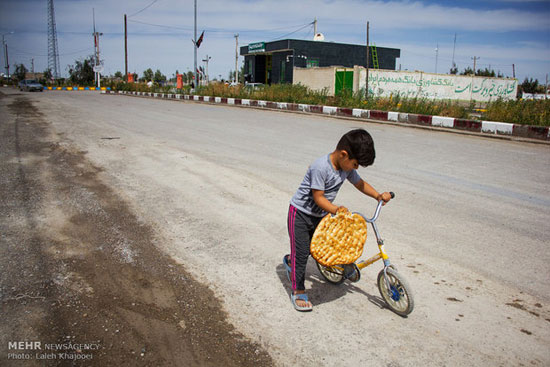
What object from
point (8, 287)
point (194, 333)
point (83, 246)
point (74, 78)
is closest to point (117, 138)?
point (83, 246)

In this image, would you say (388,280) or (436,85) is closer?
(388,280)

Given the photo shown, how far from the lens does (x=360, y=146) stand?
2.48m

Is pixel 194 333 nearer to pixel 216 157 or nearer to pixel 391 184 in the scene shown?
pixel 391 184

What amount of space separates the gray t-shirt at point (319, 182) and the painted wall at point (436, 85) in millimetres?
28276

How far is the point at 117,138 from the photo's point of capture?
942 centimetres

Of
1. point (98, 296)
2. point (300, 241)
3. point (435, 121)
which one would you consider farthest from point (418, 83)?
point (98, 296)

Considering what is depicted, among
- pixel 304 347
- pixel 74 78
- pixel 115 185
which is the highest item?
pixel 74 78

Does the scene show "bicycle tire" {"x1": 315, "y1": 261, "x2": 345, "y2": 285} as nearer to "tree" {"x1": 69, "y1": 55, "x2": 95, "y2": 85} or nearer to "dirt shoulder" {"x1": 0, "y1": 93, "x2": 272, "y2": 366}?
"dirt shoulder" {"x1": 0, "y1": 93, "x2": 272, "y2": 366}

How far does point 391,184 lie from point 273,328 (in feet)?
13.1

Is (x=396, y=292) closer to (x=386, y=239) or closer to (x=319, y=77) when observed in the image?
(x=386, y=239)

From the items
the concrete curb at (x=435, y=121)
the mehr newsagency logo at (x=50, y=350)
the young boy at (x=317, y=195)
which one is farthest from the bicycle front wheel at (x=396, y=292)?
the concrete curb at (x=435, y=121)

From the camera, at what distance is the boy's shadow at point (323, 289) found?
2.96 meters

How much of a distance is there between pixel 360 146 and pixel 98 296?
7.09ft

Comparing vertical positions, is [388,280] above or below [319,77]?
below
